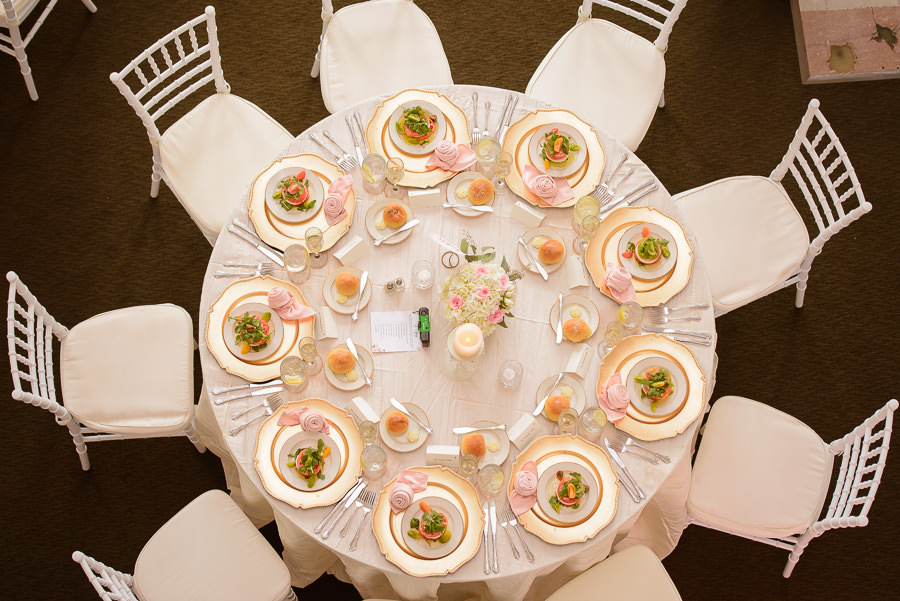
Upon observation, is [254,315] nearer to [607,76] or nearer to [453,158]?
[453,158]

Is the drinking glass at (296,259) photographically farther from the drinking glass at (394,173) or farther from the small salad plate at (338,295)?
the drinking glass at (394,173)

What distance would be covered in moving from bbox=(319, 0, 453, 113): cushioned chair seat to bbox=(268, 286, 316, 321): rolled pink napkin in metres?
1.14

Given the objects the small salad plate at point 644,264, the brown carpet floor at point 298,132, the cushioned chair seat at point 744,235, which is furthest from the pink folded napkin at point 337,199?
the cushioned chair seat at point 744,235

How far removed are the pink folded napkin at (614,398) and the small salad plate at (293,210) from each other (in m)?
1.20

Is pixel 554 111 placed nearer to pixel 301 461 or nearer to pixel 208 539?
pixel 301 461

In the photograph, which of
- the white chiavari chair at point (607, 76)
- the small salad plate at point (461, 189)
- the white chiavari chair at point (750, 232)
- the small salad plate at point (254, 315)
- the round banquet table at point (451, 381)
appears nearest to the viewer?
the round banquet table at point (451, 381)

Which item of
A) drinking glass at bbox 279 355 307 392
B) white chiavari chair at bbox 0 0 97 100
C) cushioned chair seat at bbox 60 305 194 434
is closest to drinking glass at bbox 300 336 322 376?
drinking glass at bbox 279 355 307 392

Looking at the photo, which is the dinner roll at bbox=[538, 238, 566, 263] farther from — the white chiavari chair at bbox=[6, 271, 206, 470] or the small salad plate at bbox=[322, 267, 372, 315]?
the white chiavari chair at bbox=[6, 271, 206, 470]

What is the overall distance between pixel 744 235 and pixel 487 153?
125cm

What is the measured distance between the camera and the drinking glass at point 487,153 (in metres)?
2.75

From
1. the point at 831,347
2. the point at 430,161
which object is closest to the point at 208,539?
the point at 430,161

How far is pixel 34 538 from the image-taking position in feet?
11.1

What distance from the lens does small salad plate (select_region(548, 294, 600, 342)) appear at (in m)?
2.67

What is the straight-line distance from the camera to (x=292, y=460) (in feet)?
8.13
